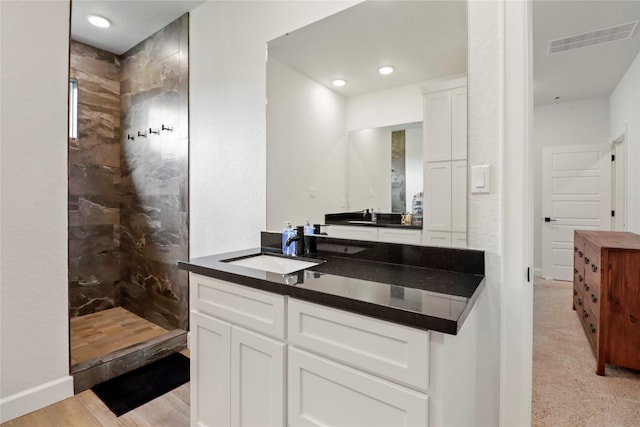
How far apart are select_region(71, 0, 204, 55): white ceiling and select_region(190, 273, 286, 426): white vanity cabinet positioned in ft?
7.40

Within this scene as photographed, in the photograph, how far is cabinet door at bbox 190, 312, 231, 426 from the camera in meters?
1.43

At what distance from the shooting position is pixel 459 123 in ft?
4.62

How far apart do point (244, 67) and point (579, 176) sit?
207 inches

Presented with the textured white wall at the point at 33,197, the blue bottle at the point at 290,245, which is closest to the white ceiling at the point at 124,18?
the textured white wall at the point at 33,197

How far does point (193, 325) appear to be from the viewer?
1578 mm

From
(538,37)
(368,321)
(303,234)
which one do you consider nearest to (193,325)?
(303,234)

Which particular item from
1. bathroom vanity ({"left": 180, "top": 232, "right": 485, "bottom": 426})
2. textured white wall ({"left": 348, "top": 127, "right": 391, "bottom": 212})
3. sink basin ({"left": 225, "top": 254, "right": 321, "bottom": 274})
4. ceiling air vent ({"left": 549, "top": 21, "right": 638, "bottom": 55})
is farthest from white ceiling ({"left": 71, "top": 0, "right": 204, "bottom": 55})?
ceiling air vent ({"left": 549, "top": 21, "right": 638, "bottom": 55})

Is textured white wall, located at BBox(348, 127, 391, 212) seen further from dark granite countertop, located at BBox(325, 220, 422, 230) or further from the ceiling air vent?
the ceiling air vent

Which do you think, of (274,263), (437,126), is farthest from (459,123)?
(274,263)

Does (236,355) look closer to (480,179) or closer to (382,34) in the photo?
(480,179)

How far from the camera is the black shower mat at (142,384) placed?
6.34ft

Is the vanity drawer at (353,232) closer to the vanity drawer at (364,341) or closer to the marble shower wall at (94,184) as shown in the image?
the vanity drawer at (364,341)

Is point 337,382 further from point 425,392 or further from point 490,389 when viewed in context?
point 490,389

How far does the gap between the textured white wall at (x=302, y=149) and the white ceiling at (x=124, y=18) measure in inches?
48.9
